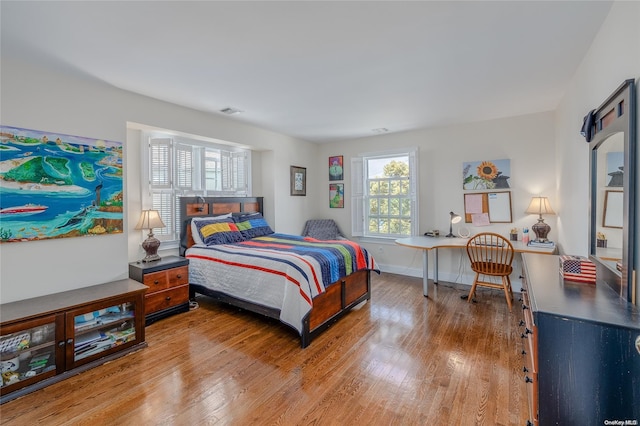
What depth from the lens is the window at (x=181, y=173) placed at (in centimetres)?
368

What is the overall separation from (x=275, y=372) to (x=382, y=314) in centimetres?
155

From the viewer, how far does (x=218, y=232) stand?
12.6 ft

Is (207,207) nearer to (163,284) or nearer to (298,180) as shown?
(163,284)

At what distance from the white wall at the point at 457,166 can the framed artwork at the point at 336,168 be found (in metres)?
0.11

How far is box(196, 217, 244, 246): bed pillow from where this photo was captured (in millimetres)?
3736

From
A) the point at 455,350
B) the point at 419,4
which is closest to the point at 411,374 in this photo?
the point at 455,350

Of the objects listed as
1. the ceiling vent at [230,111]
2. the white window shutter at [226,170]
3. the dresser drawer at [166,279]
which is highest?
the ceiling vent at [230,111]

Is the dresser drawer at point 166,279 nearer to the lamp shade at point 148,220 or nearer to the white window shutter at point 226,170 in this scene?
the lamp shade at point 148,220

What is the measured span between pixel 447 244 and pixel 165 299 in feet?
11.9

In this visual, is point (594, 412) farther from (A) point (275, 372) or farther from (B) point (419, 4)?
(B) point (419, 4)

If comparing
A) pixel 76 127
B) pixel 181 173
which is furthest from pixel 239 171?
pixel 76 127

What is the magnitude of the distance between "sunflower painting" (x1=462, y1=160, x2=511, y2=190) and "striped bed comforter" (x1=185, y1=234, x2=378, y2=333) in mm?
2130

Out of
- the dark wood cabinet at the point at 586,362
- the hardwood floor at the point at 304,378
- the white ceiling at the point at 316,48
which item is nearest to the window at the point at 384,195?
the white ceiling at the point at 316,48

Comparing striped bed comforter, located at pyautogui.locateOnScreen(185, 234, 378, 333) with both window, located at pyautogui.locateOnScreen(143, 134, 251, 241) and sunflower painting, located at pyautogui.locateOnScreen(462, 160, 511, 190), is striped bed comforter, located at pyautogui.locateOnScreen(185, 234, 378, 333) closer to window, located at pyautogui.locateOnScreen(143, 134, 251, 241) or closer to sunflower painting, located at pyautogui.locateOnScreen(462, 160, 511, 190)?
window, located at pyautogui.locateOnScreen(143, 134, 251, 241)
